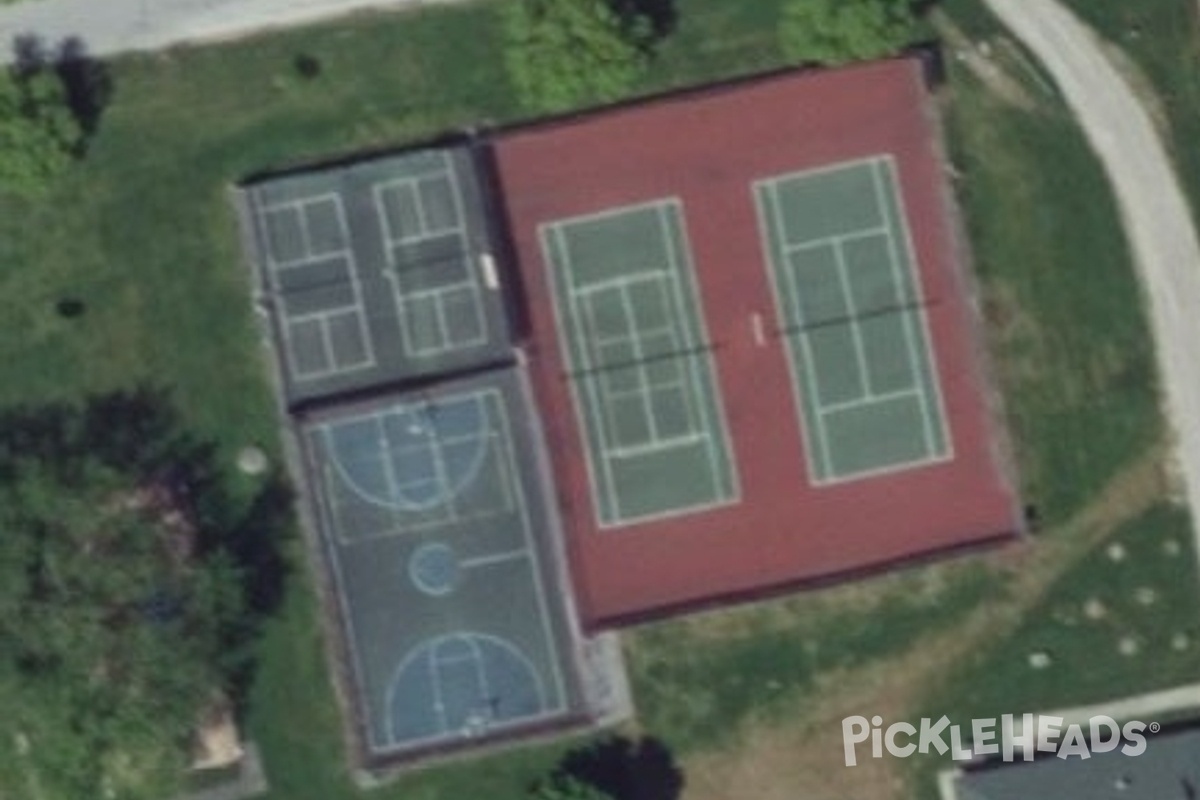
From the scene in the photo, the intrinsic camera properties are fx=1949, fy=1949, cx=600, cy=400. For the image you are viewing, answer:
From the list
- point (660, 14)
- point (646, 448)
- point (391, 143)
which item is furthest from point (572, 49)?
point (646, 448)

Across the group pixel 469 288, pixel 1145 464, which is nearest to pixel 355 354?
pixel 469 288

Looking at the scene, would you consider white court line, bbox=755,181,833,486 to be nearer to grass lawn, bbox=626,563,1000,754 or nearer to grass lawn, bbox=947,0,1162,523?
grass lawn, bbox=626,563,1000,754

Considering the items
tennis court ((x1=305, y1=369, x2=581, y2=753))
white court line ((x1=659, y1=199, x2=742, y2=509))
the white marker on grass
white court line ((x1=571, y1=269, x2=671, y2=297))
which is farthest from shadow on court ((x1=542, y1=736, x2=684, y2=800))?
the white marker on grass

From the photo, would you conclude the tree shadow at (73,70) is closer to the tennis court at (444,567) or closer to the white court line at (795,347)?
the tennis court at (444,567)

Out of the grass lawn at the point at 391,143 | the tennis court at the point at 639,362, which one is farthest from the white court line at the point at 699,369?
the grass lawn at the point at 391,143

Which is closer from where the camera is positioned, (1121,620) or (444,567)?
(444,567)

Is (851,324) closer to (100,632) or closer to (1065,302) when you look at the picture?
(1065,302)
